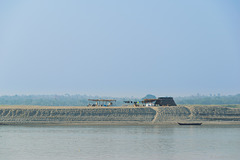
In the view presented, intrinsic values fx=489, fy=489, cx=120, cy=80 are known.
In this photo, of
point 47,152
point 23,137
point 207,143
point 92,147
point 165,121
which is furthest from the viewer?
point 165,121

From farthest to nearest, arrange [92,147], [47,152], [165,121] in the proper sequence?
[165,121], [92,147], [47,152]

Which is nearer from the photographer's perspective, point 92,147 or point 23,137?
point 92,147

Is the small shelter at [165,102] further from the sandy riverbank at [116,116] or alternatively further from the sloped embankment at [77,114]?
the sloped embankment at [77,114]

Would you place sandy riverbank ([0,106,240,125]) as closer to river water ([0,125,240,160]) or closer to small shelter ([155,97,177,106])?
small shelter ([155,97,177,106])

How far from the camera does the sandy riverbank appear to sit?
121688mm

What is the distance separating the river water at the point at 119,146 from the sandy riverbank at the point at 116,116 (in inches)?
1360

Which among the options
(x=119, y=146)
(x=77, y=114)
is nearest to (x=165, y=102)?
(x=77, y=114)

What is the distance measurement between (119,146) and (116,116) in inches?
2193

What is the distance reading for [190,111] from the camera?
419 feet

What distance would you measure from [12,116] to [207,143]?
66.5 m

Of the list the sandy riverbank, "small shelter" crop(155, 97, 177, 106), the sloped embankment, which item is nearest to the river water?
the sandy riverbank

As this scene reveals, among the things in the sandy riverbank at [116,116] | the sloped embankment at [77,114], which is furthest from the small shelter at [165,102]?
the sloped embankment at [77,114]

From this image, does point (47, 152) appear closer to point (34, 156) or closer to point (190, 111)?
point (34, 156)

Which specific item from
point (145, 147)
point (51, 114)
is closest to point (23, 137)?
point (145, 147)
